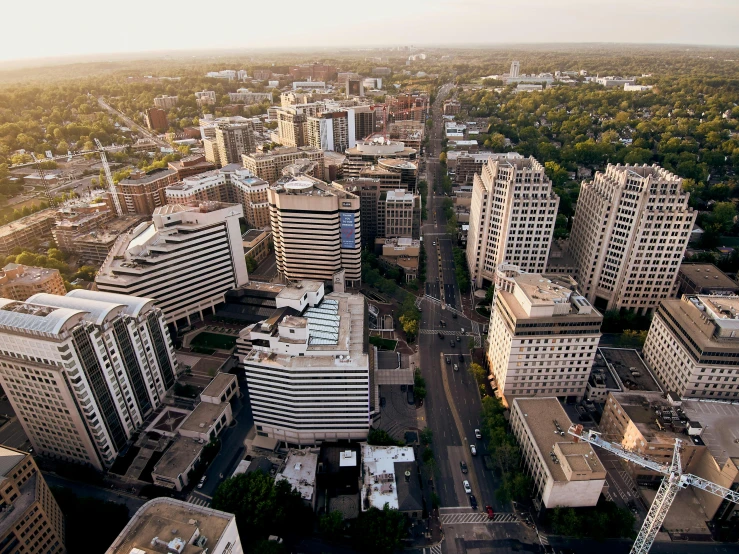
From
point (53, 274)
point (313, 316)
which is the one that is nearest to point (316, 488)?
point (313, 316)

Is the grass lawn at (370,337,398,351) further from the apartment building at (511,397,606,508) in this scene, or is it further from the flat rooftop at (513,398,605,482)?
the apartment building at (511,397,606,508)

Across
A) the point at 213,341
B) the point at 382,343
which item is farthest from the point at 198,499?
the point at 382,343

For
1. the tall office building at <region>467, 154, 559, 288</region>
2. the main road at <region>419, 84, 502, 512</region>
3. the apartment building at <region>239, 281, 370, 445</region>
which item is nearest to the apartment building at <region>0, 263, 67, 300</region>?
the apartment building at <region>239, 281, 370, 445</region>

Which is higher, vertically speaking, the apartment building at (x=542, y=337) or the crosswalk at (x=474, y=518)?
the apartment building at (x=542, y=337)

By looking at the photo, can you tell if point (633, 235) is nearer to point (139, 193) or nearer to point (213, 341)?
point (213, 341)

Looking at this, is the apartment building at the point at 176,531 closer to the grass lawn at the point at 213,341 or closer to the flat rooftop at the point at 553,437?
the flat rooftop at the point at 553,437

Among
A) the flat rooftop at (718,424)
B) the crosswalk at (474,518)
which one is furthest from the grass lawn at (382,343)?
the flat rooftop at (718,424)
